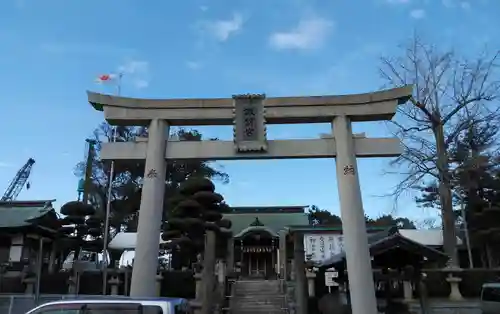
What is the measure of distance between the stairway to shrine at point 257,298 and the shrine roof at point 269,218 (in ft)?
37.9

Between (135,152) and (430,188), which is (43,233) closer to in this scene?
(135,152)

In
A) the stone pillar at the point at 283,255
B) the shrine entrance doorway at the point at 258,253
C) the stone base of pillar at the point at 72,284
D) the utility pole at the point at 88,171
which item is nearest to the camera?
the stone base of pillar at the point at 72,284

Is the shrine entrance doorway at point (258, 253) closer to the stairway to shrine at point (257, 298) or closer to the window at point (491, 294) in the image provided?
the stairway to shrine at point (257, 298)

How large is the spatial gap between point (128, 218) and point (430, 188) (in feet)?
86.1

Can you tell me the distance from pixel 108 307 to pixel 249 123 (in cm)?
767

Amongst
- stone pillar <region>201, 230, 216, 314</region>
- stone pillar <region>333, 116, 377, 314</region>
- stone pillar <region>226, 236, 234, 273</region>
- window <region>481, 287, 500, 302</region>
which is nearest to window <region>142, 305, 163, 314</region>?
stone pillar <region>333, 116, 377, 314</region>

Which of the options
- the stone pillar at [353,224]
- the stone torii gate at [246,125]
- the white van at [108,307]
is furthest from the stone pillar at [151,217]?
the stone pillar at [353,224]

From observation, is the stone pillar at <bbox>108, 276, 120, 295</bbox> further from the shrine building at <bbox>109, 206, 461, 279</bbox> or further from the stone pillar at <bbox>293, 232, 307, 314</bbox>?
the shrine building at <bbox>109, 206, 461, 279</bbox>

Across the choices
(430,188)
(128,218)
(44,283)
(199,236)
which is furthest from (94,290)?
(430,188)

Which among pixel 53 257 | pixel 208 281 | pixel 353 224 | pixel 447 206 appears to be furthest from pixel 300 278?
pixel 53 257

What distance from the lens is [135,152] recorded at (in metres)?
13.5

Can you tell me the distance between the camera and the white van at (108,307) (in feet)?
21.9

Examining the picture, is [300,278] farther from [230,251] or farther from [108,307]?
[230,251]

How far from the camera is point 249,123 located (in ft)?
43.5
